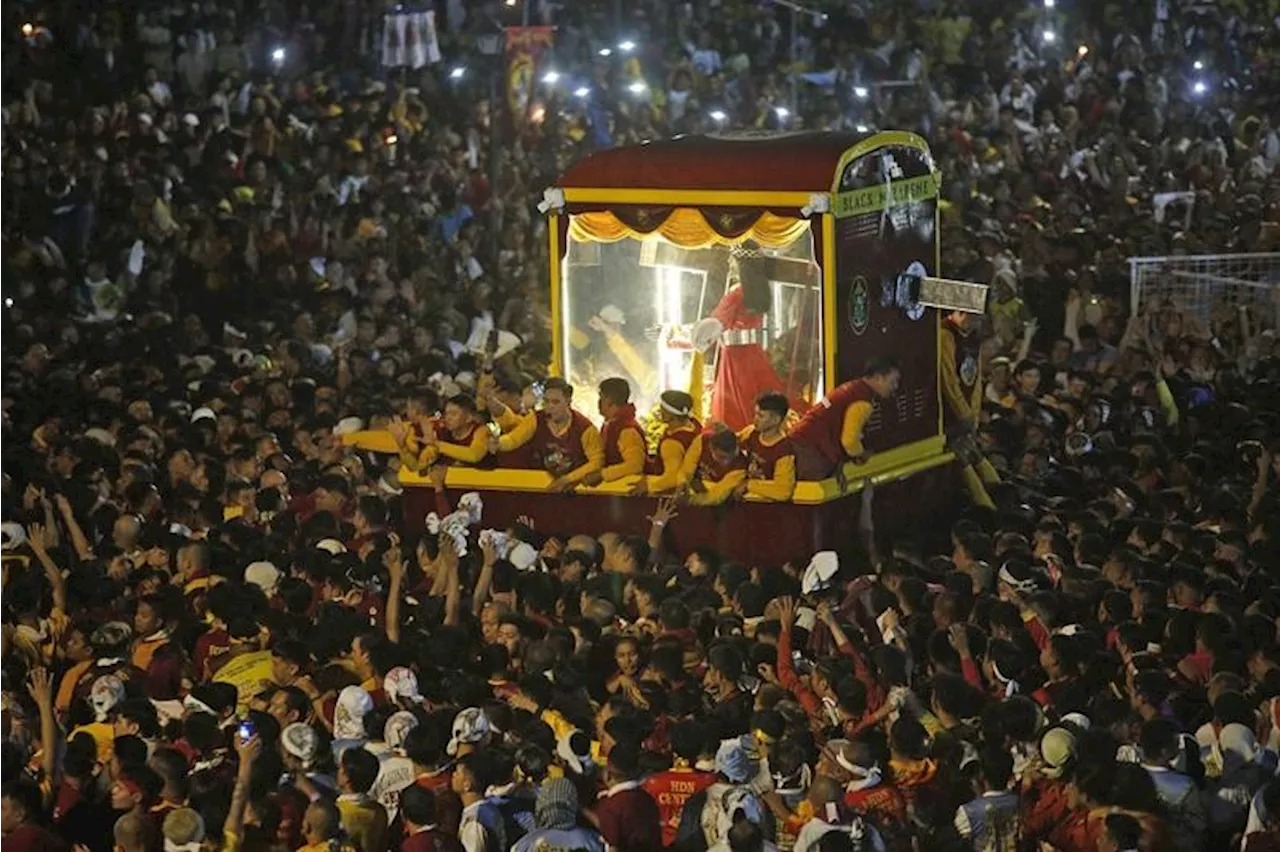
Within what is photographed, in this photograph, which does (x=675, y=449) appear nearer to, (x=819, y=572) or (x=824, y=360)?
(x=824, y=360)

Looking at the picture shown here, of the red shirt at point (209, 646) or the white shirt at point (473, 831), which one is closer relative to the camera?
the white shirt at point (473, 831)

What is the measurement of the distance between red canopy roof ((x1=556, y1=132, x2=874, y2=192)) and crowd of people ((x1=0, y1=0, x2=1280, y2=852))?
1.39 m

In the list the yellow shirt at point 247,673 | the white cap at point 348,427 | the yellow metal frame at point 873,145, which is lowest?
the yellow shirt at point 247,673

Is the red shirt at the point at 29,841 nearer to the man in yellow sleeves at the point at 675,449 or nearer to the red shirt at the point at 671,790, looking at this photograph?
the red shirt at the point at 671,790

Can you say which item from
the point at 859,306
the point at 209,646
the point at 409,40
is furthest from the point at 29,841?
the point at 409,40

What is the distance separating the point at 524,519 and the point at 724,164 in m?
2.41

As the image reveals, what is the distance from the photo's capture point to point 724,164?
17.0 meters

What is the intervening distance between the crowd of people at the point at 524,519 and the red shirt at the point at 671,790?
0.05 ft

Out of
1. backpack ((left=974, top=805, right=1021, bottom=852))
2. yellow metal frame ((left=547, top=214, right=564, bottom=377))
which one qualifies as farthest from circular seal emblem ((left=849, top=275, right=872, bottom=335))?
backpack ((left=974, top=805, right=1021, bottom=852))

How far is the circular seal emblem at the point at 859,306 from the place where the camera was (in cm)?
1694

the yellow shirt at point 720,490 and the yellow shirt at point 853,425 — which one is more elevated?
the yellow shirt at point 853,425

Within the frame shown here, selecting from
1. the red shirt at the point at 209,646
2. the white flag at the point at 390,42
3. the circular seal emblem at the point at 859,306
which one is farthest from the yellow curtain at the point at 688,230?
the white flag at the point at 390,42

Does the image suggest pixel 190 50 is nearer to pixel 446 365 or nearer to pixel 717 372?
pixel 446 365

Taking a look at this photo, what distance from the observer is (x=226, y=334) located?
22391 mm
